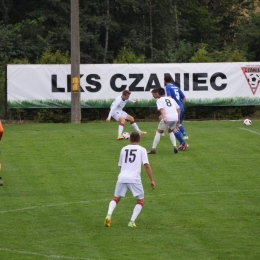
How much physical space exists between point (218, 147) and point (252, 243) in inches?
435

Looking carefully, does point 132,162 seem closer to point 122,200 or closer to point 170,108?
point 122,200

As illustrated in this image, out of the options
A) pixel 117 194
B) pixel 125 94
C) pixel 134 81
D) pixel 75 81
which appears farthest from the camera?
pixel 134 81

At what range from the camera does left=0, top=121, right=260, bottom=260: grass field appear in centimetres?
1227

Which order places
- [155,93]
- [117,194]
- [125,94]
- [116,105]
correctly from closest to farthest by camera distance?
[117,194], [155,93], [125,94], [116,105]

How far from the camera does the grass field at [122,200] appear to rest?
483 inches

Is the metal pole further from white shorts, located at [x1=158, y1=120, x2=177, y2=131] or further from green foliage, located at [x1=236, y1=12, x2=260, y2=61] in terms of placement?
green foliage, located at [x1=236, y1=12, x2=260, y2=61]

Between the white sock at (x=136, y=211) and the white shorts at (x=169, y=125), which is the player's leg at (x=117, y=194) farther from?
the white shorts at (x=169, y=125)

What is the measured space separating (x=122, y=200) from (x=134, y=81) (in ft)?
54.2

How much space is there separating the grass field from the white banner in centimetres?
517

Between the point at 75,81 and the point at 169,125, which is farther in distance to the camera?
the point at 75,81

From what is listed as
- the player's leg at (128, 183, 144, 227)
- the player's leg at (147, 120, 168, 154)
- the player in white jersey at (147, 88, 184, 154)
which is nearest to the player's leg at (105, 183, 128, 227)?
the player's leg at (128, 183, 144, 227)

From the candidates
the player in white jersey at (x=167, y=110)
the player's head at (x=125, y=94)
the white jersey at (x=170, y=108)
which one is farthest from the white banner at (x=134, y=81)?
the white jersey at (x=170, y=108)

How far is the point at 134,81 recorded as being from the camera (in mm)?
32500

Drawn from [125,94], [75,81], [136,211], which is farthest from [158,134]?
[75,81]
